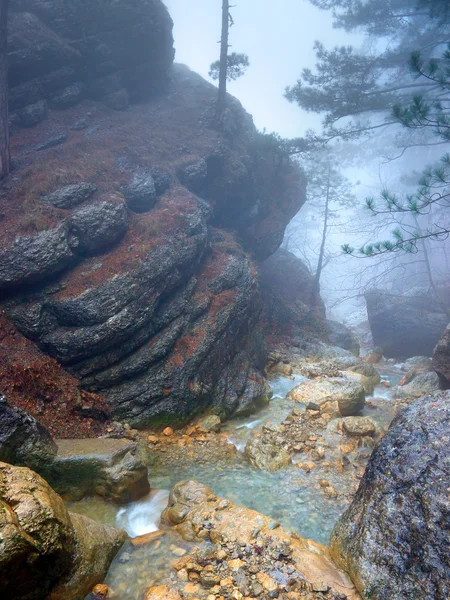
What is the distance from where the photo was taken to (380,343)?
2317cm

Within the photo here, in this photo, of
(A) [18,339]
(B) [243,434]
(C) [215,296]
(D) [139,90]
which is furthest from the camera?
(D) [139,90]

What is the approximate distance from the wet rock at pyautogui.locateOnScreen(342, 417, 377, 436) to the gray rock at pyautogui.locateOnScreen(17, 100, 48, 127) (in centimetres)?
2190

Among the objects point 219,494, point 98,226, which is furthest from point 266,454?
point 98,226

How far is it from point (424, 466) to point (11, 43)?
25481 mm

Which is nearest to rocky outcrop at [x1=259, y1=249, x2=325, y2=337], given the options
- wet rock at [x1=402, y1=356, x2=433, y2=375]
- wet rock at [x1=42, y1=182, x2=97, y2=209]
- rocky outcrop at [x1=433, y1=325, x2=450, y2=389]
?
wet rock at [x1=402, y1=356, x2=433, y2=375]

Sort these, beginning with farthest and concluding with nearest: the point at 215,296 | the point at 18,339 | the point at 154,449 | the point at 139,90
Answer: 1. the point at 139,90
2. the point at 215,296
3. the point at 18,339
4. the point at 154,449

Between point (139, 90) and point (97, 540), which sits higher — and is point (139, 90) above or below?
above

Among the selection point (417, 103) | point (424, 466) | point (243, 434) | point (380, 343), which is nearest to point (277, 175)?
point (380, 343)

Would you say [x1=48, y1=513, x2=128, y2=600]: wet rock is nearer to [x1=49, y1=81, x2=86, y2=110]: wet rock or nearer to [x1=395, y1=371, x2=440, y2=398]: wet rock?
[x1=395, y1=371, x2=440, y2=398]: wet rock

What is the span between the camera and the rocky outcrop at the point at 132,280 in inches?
392

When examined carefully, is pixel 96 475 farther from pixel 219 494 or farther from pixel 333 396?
pixel 333 396

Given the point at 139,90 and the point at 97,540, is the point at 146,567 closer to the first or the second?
the point at 97,540

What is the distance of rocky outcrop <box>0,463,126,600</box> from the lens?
320 cm

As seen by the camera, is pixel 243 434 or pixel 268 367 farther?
pixel 268 367
